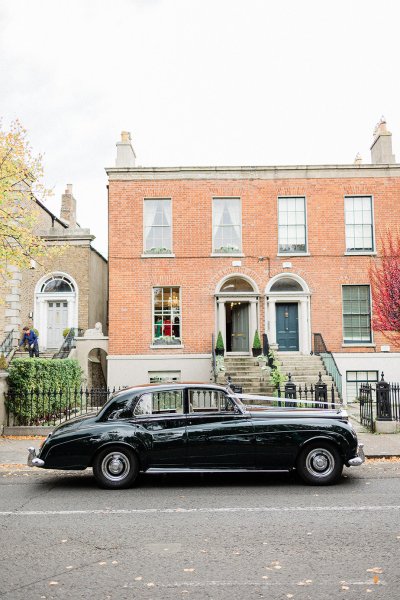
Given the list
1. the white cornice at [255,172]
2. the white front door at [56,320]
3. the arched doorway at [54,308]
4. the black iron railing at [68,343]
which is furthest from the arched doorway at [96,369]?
the white cornice at [255,172]

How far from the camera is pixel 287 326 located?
22609 millimetres

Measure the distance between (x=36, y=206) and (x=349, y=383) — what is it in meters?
17.0

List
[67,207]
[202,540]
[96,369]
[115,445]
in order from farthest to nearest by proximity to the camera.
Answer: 1. [67,207]
2. [96,369]
3. [115,445]
4. [202,540]

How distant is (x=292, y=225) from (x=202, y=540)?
712 inches

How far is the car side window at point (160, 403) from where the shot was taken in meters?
8.93

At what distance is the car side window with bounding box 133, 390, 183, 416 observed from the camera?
8.93 m

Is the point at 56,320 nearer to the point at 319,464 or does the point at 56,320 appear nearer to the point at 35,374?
the point at 35,374

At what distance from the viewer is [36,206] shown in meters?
27.9

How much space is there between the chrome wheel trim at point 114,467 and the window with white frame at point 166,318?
540 inches

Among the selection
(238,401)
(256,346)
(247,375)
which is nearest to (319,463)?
(238,401)

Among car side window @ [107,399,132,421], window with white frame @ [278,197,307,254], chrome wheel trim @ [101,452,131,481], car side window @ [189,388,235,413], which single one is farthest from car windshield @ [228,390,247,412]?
window with white frame @ [278,197,307,254]

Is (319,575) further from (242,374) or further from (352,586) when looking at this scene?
(242,374)

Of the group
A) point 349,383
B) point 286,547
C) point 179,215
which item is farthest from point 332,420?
point 179,215

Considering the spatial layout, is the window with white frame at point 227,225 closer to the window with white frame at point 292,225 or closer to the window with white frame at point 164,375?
the window with white frame at point 292,225
